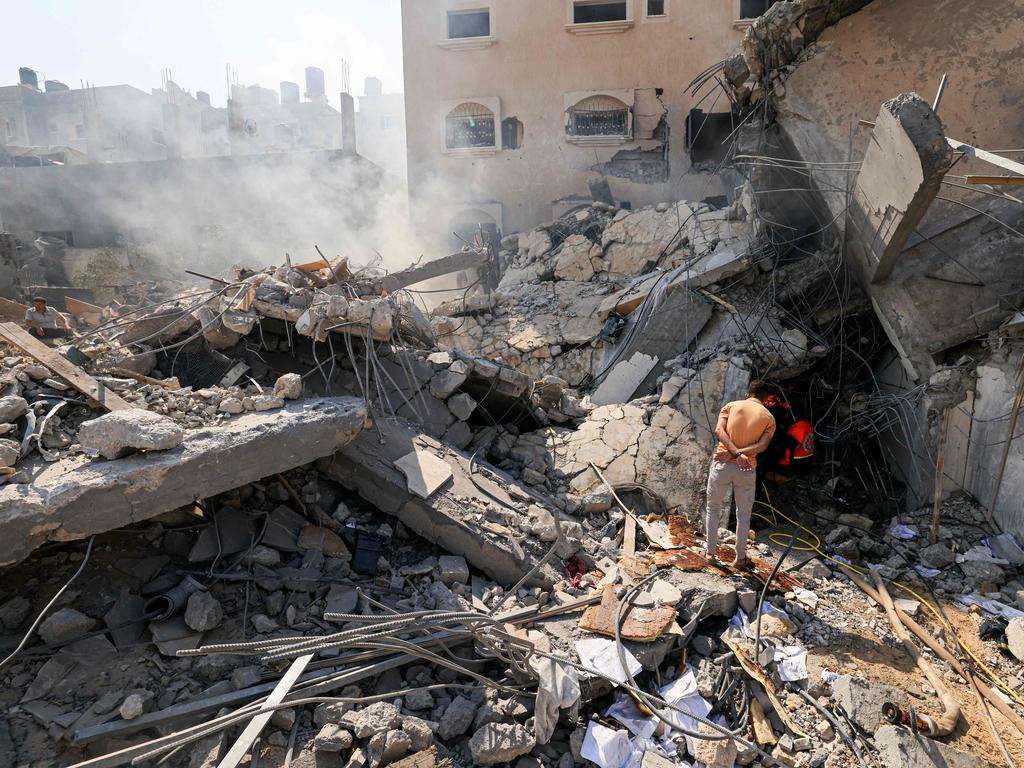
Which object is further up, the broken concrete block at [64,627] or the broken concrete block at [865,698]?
the broken concrete block at [64,627]

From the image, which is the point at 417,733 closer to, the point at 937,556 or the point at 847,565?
the point at 847,565

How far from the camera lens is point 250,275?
22.1ft

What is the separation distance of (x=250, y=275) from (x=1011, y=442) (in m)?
7.23

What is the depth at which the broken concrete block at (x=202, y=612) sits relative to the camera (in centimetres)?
411

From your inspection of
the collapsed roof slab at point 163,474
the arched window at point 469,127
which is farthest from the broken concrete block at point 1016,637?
the arched window at point 469,127

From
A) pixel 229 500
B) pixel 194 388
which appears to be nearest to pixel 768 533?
pixel 229 500

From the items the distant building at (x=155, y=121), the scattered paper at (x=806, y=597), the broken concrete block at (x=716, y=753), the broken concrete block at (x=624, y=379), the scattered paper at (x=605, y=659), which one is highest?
the distant building at (x=155, y=121)

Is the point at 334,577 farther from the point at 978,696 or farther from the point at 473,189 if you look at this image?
the point at 473,189

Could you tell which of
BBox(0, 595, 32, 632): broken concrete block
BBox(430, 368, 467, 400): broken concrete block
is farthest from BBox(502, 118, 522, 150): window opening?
BBox(0, 595, 32, 632): broken concrete block

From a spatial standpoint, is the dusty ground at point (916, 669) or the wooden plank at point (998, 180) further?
the wooden plank at point (998, 180)

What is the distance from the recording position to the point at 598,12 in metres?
18.7

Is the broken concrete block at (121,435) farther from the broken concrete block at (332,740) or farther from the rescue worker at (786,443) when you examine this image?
the rescue worker at (786,443)

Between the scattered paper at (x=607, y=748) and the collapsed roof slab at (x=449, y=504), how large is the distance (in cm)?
133

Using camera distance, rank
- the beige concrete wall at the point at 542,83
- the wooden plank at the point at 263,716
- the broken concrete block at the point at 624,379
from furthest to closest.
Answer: the beige concrete wall at the point at 542,83
the broken concrete block at the point at 624,379
the wooden plank at the point at 263,716
